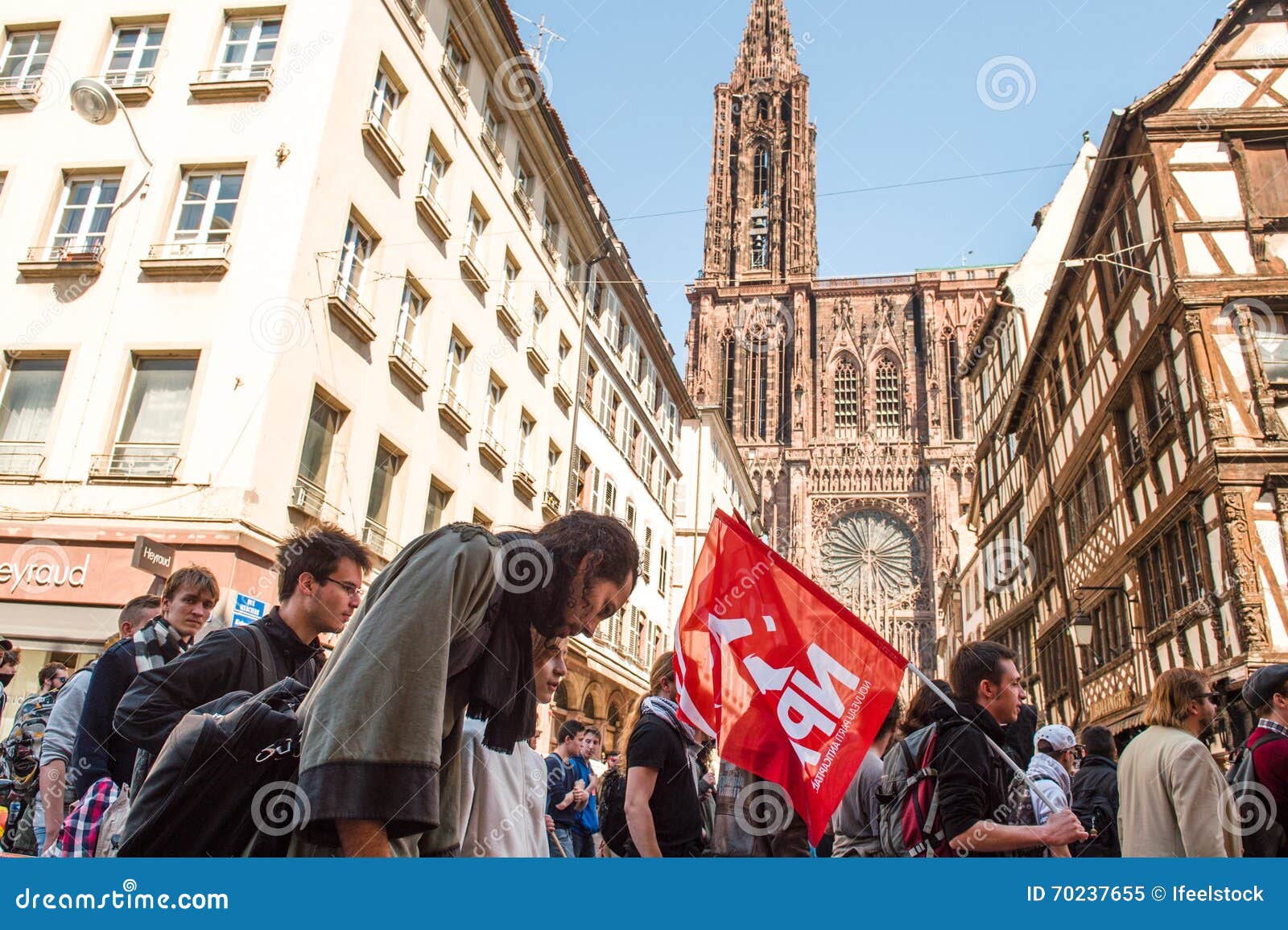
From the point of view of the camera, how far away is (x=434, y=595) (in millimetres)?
1670

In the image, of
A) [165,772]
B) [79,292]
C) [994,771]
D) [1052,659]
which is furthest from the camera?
[1052,659]

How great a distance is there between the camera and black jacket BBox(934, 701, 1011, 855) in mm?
3391

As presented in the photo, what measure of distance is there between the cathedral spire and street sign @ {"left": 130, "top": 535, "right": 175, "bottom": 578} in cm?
7677

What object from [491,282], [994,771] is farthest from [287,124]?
[994,771]

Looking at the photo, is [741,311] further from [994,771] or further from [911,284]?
[994,771]

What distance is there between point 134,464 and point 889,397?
200ft

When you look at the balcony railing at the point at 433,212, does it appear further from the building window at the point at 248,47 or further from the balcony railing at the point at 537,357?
the balcony railing at the point at 537,357

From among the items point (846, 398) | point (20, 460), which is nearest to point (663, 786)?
point (20, 460)

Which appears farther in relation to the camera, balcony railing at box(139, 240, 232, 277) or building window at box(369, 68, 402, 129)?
building window at box(369, 68, 402, 129)

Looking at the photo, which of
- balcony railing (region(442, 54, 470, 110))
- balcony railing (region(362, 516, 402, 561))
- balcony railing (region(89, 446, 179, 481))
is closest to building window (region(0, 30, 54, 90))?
balcony railing (region(442, 54, 470, 110))

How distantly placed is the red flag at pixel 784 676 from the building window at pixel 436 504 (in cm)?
1127

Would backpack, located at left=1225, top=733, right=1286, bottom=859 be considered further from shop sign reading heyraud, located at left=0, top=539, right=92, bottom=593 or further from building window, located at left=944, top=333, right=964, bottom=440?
building window, located at left=944, top=333, right=964, bottom=440

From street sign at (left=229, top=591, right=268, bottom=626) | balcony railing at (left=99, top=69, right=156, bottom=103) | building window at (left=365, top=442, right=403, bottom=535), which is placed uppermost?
balcony railing at (left=99, top=69, right=156, bottom=103)

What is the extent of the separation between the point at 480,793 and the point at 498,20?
17943 millimetres
